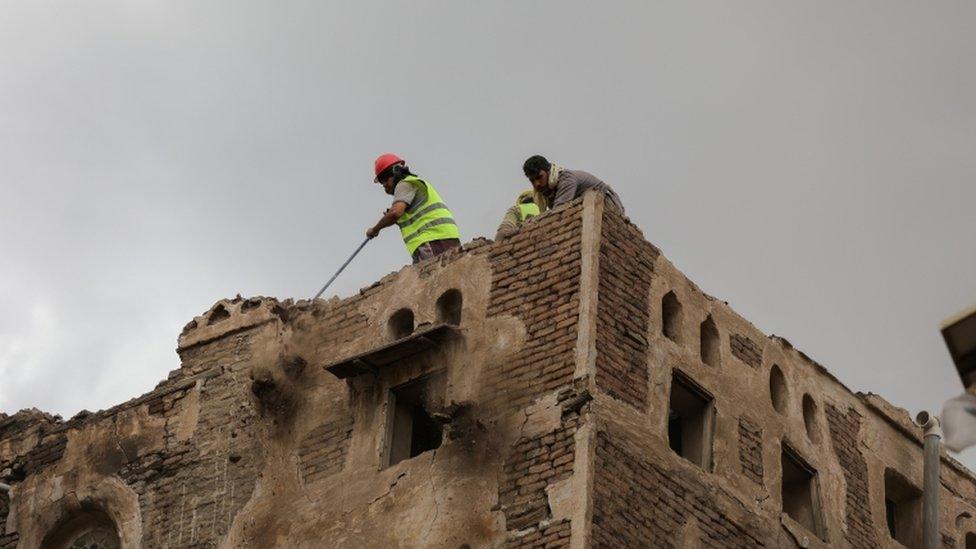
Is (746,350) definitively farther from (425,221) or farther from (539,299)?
(425,221)

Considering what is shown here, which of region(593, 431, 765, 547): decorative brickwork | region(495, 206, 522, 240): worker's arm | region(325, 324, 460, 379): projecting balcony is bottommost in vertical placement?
region(593, 431, 765, 547): decorative brickwork

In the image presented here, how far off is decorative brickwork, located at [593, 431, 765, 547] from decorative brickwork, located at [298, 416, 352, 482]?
9.88ft

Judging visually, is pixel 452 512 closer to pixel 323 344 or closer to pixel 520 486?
pixel 520 486

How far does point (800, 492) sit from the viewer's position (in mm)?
20672

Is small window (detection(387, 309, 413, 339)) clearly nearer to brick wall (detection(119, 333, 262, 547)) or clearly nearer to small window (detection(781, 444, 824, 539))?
brick wall (detection(119, 333, 262, 547))

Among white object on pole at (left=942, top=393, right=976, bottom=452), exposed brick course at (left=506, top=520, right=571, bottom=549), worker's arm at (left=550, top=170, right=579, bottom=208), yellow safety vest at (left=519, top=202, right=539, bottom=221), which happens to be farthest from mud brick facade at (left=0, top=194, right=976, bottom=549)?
white object on pole at (left=942, top=393, right=976, bottom=452)

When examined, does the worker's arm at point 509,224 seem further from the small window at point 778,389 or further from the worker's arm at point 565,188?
the small window at point 778,389

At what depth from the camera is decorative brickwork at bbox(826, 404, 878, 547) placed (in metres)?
20.9

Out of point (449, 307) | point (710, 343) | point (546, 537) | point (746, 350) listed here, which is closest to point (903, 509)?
point (746, 350)

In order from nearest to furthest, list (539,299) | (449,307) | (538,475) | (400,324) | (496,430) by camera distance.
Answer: (538,475) → (496,430) → (539,299) → (449,307) → (400,324)

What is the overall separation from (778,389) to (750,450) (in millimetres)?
1260

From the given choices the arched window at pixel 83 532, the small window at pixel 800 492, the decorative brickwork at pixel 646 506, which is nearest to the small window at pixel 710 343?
the small window at pixel 800 492

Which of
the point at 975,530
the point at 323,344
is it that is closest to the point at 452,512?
the point at 323,344

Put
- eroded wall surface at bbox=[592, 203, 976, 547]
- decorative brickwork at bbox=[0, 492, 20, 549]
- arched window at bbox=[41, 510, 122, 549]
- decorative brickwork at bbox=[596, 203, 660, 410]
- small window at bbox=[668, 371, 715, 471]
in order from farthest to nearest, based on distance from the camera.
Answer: decorative brickwork at bbox=[0, 492, 20, 549], arched window at bbox=[41, 510, 122, 549], small window at bbox=[668, 371, 715, 471], decorative brickwork at bbox=[596, 203, 660, 410], eroded wall surface at bbox=[592, 203, 976, 547]
